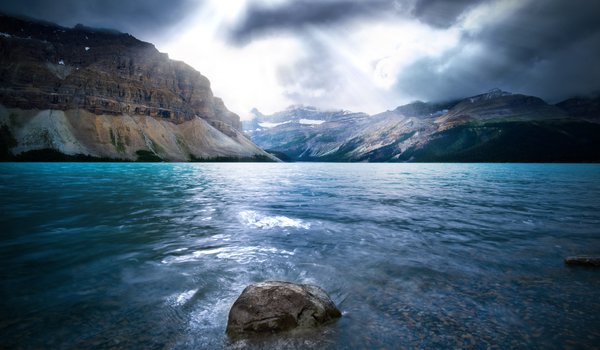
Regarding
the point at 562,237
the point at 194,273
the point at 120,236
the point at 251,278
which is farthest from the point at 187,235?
the point at 562,237

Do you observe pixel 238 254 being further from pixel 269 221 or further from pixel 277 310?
pixel 269 221

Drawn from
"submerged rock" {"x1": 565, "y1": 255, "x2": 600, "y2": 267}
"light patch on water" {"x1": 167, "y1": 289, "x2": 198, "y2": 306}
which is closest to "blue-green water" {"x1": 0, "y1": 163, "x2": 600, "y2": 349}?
"light patch on water" {"x1": 167, "y1": 289, "x2": 198, "y2": 306}

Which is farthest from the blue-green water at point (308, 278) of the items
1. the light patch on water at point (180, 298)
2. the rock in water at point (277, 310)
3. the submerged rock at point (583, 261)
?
the submerged rock at point (583, 261)

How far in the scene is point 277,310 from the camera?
745 centimetres

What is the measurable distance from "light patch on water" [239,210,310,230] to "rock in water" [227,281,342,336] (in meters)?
11.9

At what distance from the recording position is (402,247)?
1512 cm

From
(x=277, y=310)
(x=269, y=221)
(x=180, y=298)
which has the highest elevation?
(x=277, y=310)

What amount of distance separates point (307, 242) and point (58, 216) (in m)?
19.6

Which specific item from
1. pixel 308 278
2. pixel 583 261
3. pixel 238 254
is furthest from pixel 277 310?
pixel 583 261

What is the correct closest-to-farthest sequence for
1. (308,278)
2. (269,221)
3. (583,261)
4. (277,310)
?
(277,310)
(308,278)
(583,261)
(269,221)

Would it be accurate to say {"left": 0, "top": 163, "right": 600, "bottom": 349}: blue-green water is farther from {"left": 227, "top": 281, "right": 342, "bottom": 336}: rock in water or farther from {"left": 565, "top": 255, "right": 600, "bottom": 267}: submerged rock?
{"left": 565, "top": 255, "right": 600, "bottom": 267}: submerged rock

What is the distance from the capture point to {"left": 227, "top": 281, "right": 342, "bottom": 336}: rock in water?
724cm

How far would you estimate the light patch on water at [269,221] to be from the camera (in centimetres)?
2080

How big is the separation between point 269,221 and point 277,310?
14.9 m
